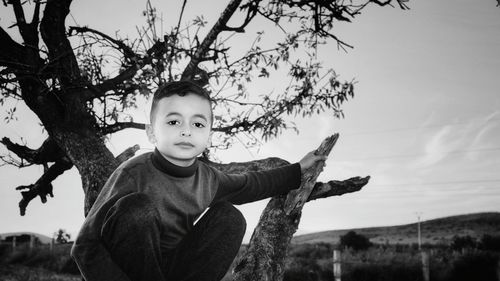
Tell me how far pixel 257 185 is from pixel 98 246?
4.10 ft

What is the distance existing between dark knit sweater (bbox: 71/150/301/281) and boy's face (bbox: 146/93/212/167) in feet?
0.35

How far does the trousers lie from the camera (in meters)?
1.78

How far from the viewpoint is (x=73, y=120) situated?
14.9 feet

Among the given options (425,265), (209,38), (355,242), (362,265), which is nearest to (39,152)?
(209,38)

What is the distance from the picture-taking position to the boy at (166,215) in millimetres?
1807

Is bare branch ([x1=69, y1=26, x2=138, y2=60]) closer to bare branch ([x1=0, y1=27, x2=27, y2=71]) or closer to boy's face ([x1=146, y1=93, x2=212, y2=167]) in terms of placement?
bare branch ([x1=0, y1=27, x2=27, y2=71])

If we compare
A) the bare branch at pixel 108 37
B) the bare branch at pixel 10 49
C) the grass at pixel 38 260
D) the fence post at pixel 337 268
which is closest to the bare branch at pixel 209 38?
the bare branch at pixel 108 37

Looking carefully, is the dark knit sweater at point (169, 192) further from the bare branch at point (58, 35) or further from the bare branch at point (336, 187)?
the bare branch at point (58, 35)

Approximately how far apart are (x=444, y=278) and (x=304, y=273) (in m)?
5.81

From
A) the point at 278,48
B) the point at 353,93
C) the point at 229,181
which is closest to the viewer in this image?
the point at 229,181

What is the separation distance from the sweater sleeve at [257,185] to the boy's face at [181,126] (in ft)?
1.89

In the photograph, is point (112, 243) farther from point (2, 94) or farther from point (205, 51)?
point (2, 94)

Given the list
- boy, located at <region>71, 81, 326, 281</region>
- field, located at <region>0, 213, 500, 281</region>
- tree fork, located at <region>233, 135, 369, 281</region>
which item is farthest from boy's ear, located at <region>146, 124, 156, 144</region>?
field, located at <region>0, 213, 500, 281</region>

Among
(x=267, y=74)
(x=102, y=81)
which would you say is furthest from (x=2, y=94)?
(x=267, y=74)
